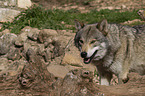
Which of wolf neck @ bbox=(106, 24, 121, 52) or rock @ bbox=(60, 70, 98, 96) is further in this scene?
wolf neck @ bbox=(106, 24, 121, 52)

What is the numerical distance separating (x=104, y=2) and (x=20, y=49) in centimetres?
1048

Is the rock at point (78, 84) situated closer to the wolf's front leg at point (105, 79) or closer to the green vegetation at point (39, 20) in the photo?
the wolf's front leg at point (105, 79)

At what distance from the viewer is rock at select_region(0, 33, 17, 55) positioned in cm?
738

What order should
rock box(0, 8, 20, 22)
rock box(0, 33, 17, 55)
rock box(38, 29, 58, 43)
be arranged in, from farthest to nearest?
1. rock box(0, 8, 20, 22)
2. rock box(0, 33, 17, 55)
3. rock box(38, 29, 58, 43)

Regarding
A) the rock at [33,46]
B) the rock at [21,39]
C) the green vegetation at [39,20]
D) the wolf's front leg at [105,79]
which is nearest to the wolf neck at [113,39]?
the wolf's front leg at [105,79]

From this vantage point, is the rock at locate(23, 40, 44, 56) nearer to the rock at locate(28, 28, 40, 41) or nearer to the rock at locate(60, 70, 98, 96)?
the rock at locate(28, 28, 40, 41)

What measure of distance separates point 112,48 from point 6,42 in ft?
16.8

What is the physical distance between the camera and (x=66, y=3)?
1694 cm

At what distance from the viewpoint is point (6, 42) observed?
7422 mm

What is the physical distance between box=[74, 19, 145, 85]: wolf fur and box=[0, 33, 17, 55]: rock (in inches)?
169

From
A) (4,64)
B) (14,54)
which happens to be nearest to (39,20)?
(14,54)

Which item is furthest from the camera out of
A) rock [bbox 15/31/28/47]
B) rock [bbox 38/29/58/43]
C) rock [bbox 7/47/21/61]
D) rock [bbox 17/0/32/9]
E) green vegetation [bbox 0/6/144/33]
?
rock [bbox 17/0/32/9]

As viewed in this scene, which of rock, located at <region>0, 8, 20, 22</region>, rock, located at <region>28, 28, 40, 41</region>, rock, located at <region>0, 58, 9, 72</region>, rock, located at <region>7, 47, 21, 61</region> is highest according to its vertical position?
rock, located at <region>0, 8, 20, 22</region>

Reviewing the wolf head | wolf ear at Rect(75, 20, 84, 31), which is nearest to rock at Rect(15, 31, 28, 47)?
wolf ear at Rect(75, 20, 84, 31)
